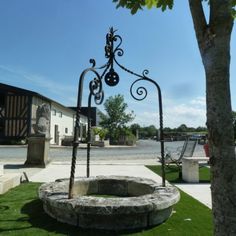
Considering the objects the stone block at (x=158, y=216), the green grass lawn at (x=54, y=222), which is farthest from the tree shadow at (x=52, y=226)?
the stone block at (x=158, y=216)

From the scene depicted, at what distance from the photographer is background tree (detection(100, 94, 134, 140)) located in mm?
47938

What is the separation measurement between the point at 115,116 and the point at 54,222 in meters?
43.3

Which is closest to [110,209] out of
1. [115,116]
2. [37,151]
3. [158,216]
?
[158,216]

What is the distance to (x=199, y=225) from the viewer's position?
5.10 meters

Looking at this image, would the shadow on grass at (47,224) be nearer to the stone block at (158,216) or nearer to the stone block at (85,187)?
the stone block at (158,216)

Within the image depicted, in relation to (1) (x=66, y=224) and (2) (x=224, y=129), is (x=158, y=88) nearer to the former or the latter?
(1) (x=66, y=224)

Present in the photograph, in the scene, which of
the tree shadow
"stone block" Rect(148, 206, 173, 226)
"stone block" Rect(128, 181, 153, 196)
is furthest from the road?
"stone block" Rect(148, 206, 173, 226)

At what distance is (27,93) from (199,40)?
105 feet

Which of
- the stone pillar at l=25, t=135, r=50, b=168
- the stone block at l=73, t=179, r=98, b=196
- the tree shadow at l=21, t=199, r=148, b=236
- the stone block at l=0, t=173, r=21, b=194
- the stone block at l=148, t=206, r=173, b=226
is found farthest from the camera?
the stone pillar at l=25, t=135, r=50, b=168

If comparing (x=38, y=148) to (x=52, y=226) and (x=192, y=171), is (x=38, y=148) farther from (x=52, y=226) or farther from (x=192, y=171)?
(x=52, y=226)

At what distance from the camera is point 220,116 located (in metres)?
2.30

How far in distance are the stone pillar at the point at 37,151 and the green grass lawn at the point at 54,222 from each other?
22.0ft

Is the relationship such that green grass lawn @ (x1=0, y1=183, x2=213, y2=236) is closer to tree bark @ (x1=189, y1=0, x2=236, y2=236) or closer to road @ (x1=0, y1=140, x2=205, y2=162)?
tree bark @ (x1=189, y1=0, x2=236, y2=236)

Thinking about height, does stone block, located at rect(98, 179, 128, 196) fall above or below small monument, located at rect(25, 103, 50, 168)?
A: below
